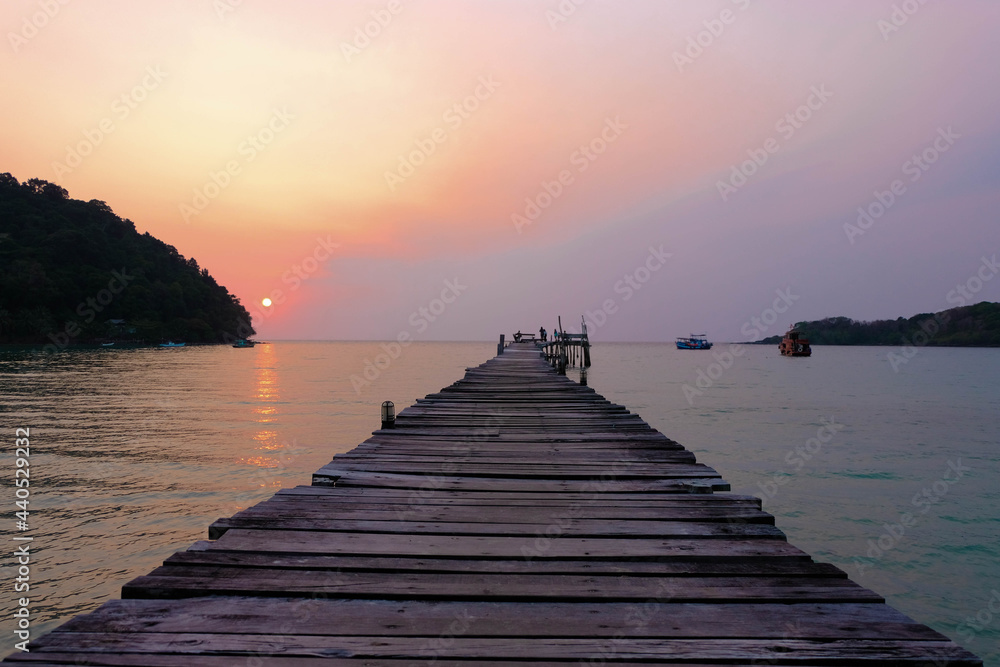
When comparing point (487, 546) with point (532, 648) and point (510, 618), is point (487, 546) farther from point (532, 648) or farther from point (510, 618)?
point (532, 648)

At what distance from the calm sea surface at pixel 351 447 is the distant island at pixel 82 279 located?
66.7 metres

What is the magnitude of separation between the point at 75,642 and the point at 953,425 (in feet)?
91.3

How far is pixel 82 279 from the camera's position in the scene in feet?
274

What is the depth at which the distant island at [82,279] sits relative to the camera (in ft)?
257

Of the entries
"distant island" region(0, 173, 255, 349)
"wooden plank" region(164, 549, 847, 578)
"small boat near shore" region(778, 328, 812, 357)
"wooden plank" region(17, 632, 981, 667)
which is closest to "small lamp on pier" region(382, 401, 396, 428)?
"wooden plank" region(164, 549, 847, 578)

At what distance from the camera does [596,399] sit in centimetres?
1139

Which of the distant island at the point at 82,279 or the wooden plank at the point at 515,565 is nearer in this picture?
the wooden plank at the point at 515,565

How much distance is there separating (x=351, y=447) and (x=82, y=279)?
9276cm

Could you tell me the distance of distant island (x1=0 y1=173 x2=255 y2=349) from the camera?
78.2 m

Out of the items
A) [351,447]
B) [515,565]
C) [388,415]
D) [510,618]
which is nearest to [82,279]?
[351,447]

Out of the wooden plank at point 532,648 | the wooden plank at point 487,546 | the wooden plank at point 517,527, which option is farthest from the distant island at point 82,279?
the wooden plank at point 532,648

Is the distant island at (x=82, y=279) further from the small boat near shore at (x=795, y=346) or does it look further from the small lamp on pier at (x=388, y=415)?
the small boat near shore at (x=795, y=346)

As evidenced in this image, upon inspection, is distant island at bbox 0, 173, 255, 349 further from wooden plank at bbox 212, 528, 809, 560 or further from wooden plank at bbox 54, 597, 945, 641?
wooden plank at bbox 54, 597, 945, 641

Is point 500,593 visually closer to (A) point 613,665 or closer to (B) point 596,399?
(A) point 613,665
